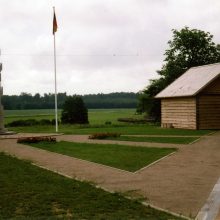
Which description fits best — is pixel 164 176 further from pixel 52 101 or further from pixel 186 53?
pixel 52 101

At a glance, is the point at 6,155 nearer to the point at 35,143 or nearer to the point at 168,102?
the point at 35,143

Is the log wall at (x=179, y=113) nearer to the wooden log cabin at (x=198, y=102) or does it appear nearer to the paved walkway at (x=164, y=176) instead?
the wooden log cabin at (x=198, y=102)

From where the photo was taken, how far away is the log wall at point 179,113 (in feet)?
115

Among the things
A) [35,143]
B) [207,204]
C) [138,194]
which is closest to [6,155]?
[35,143]

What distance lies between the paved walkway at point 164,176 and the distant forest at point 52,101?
99.8 meters

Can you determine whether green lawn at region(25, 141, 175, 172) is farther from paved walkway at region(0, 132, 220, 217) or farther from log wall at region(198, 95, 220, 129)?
log wall at region(198, 95, 220, 129)

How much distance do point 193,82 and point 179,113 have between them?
2796 millimetres

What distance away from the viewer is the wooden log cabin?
3456cm

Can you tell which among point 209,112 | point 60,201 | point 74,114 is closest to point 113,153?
point 60,201

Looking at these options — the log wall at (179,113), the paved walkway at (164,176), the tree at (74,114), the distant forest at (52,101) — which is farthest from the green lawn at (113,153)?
the distant forest at (52,101)

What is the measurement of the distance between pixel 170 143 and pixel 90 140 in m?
4.99

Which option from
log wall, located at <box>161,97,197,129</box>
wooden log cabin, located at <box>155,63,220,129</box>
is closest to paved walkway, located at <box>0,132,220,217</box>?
wooden log cabin, located at <box>155,63,220,129</box>

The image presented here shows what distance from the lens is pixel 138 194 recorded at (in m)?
11.0

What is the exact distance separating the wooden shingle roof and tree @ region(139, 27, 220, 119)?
44.4 ft
